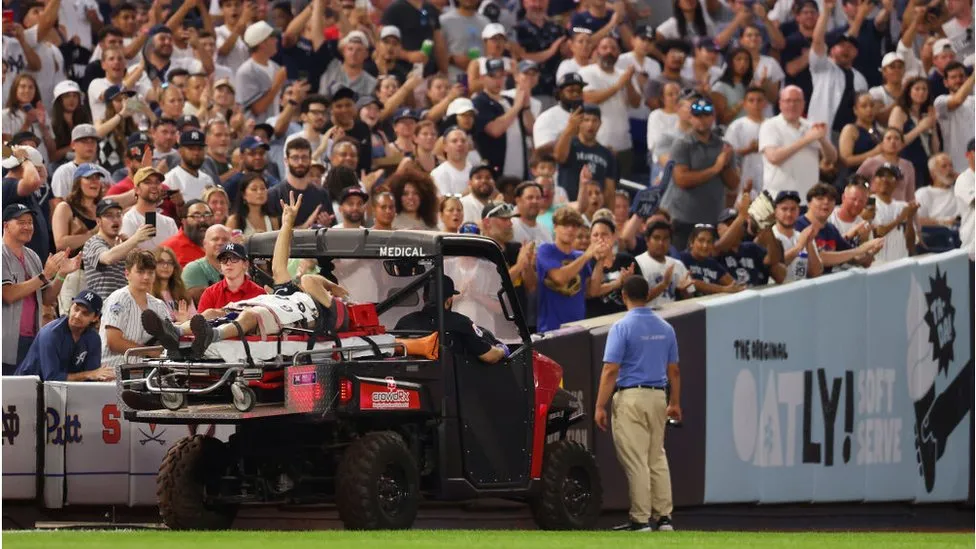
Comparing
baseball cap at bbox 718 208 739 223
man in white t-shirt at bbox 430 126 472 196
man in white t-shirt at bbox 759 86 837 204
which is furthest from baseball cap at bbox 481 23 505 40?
baseball cap at bbox 718 208 739 223

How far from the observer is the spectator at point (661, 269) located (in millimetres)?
17391

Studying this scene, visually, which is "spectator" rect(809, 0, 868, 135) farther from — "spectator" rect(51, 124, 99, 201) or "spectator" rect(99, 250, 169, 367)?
"spectator" rect(99, 250, 169, 367)

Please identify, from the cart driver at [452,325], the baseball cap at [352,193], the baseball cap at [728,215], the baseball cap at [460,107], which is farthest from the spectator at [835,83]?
the cart driver at [452,325]

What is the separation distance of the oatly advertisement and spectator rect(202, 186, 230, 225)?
14.1 ft

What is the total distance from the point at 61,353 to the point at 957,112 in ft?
45.5

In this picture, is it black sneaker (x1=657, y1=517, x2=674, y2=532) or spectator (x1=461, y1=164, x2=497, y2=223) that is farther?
spectator (x1=461, y1=164, x2=497, y2=223)

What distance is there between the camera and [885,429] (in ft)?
63.4

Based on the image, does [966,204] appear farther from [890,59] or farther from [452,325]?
[452,325]

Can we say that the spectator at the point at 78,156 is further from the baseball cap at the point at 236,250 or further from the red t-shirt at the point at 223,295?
the baseball cap at the point at 236,250

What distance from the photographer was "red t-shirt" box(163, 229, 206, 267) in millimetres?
14859

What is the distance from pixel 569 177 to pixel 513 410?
756 cm

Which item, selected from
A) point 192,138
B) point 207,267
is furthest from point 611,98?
point 207,267

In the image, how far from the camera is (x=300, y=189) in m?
16.2

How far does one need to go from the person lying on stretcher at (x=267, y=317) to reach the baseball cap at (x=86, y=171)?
11.9 feet
